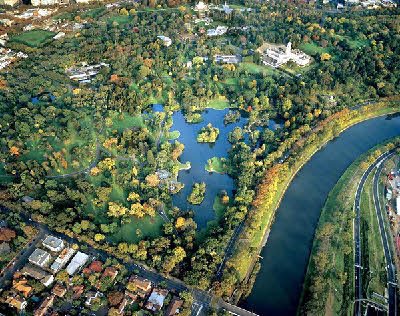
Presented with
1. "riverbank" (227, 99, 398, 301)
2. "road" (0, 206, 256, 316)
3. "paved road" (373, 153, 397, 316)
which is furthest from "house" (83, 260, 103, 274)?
"paved road" (373, 153, 397, 316)

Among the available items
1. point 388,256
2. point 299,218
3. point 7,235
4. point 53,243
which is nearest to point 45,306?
point 53,243

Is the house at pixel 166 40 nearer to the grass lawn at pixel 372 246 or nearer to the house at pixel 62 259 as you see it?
the grass lawn at pixel 372 246

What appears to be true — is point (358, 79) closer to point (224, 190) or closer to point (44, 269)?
point (224, 190)

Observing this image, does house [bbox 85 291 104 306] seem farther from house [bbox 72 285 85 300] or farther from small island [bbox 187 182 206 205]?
small island [bbox 187 182 206 205]

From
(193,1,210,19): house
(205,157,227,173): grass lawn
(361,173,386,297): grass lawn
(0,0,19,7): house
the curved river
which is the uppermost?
(0,0,19,7): house

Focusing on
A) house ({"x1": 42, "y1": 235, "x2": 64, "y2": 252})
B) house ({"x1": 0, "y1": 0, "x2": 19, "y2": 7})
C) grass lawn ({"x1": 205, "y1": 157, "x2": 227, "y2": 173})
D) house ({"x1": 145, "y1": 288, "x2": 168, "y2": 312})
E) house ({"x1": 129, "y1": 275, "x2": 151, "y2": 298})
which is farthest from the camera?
house ({"x1": 0, "y1": 0, "x2": 19, "y2": 7})

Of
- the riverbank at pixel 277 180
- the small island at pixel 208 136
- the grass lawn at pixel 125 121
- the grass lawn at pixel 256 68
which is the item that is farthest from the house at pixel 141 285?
the grass lawn at pixel 256 68
